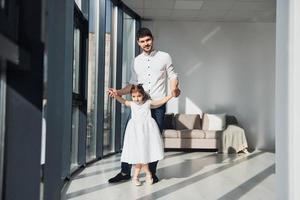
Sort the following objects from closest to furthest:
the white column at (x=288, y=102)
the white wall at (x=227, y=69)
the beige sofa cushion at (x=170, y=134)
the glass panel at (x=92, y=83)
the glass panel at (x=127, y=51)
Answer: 1. the white column at (x=288, y=102)
2. the glass panel at (x=92, y=83)
3. the glass panel at (x=127, y=51)
4. the beige sofa cushion at (x=170, y=134)
5. the white wall at (x=227, y=69)

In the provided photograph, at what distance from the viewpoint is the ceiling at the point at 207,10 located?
6.29 meters

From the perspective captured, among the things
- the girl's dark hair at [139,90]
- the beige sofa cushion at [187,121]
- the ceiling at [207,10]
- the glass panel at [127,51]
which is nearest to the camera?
the girl's dark hair at [139,90]

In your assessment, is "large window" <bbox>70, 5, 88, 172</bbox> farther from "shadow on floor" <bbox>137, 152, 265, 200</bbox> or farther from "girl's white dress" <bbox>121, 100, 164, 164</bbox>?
"shadow on floor" <bbox>137, 152, 265, 200</bbox>

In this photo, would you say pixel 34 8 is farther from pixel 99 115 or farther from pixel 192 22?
pixel 192 22

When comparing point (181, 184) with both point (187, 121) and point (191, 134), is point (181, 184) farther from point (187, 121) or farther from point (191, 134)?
point (187, 121)

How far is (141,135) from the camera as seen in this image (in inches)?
133

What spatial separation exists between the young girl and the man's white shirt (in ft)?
0.32

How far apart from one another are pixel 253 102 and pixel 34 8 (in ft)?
22.9

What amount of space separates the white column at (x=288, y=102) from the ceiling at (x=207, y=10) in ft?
15.2

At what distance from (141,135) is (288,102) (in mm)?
1830

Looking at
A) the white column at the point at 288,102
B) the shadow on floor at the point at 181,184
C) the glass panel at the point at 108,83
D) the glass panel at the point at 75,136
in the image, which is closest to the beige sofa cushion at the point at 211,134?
the shadow on floor at the point at 181,184

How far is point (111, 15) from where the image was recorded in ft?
19.6

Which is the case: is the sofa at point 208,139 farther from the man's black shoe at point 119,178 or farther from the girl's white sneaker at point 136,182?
the girl's white sneaker at point 136,182

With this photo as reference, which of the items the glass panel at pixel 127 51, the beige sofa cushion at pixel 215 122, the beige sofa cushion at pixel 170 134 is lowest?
the beige sofa cushion at pixel 170 134
